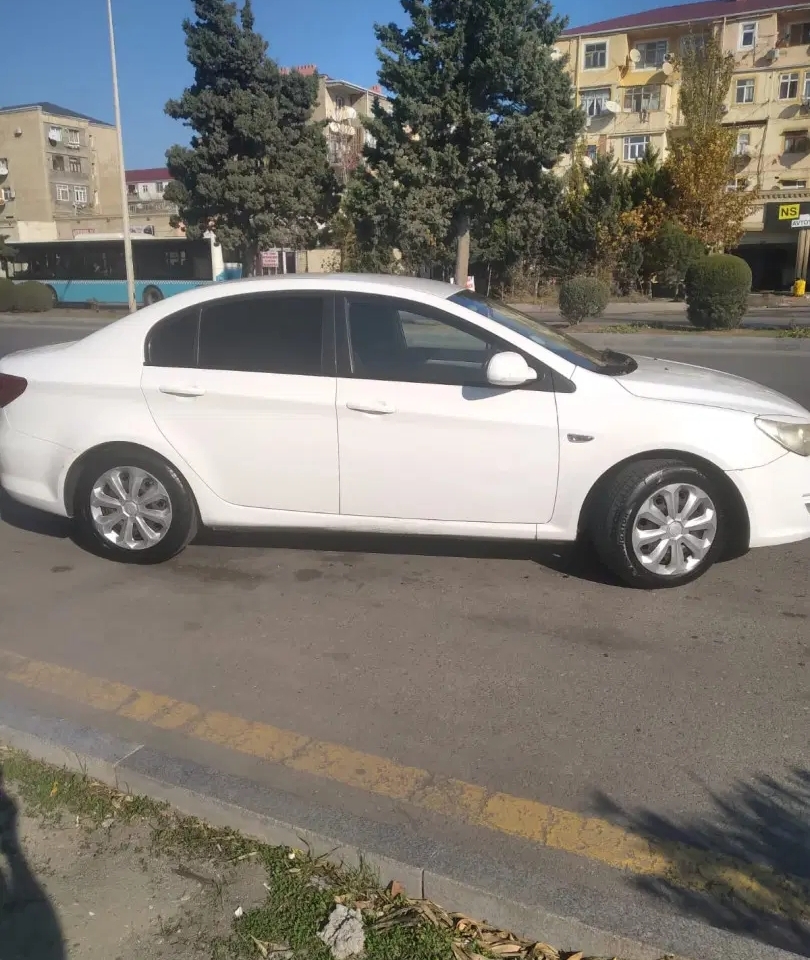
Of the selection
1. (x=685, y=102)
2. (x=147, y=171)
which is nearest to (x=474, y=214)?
(x=685, y=102)

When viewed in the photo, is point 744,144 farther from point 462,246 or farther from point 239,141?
point 239,141

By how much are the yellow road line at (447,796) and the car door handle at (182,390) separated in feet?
5.32

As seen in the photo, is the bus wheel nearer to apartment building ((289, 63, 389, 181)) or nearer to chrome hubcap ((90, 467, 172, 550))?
apartment building ((289, 63, 389, 181))

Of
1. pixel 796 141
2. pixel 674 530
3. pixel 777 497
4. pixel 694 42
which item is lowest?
pixel 674 530

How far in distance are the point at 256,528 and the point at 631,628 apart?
83.5 inches

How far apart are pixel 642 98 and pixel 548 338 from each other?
5256cm

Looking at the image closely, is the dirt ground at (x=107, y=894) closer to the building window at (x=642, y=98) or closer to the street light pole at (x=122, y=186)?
the street light pole at (x=122, y=186)

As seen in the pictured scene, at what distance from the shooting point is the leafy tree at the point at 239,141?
103 feet

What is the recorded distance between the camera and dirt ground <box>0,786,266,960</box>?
2.29m

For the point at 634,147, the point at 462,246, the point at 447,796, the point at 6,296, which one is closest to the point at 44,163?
the point at 6,296

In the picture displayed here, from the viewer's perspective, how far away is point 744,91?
49438 millimetres

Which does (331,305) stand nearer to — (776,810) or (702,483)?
(702,483)

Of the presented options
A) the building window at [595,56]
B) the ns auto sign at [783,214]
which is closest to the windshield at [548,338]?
the ns auto sign at [783,214]

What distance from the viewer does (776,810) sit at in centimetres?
284
